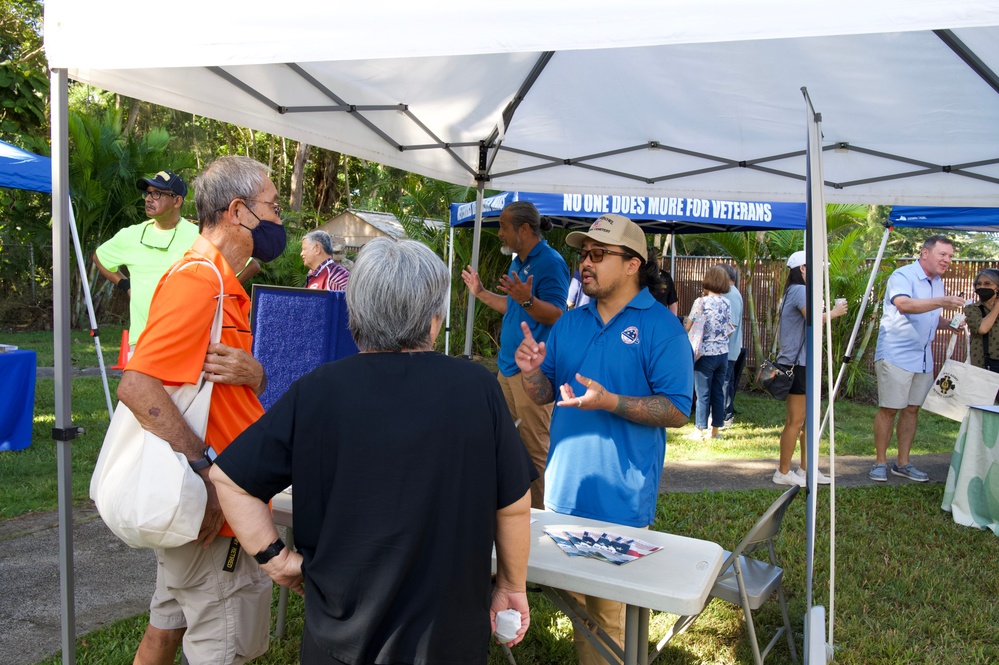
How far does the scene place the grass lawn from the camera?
11.3ft

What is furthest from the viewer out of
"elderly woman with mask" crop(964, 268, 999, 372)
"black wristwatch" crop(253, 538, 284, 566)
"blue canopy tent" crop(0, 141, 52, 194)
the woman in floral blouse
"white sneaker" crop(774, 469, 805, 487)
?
the woman in floral blouse

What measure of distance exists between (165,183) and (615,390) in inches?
124

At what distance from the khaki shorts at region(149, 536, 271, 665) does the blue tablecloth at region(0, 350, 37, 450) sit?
4.66 metres

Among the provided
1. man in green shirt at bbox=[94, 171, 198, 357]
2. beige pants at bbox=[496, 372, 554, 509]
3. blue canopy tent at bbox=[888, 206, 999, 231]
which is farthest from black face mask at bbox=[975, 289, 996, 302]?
man in green shirt at bbox=[94, 171, 198, 357]

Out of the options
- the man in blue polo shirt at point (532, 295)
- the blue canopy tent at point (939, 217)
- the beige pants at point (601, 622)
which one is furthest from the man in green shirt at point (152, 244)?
the blue canopy tent at point (939, 217)

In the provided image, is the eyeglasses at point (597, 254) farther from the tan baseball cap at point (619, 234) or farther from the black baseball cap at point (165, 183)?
the black baseball cap at point (165, 183)

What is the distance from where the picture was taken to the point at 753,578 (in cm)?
312

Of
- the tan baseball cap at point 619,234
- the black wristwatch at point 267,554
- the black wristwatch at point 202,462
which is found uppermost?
the tan baseball cap at point 619,234

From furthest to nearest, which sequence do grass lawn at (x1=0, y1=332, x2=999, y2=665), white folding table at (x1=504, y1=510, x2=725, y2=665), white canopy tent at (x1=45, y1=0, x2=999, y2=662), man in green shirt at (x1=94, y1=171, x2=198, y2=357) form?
1. man in green shirt at (x1=94, y1=171, x2=198, y2=357)
2. grass lawn at (x1=0, y1=332, x2=999, y2=665)
3. white folding table at (x1=504, y1=510, x2=725, y2=665)
4. white canopy tent at (x1=45, y1=0, x2=999, y2=662)

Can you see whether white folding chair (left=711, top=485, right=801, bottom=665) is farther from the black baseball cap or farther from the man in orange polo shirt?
the black baseball cap

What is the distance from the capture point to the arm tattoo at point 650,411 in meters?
2.59

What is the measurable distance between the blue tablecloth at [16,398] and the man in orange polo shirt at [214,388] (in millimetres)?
4621

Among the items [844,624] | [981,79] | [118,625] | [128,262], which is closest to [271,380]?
[118,625]

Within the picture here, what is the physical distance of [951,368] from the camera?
612 cm
